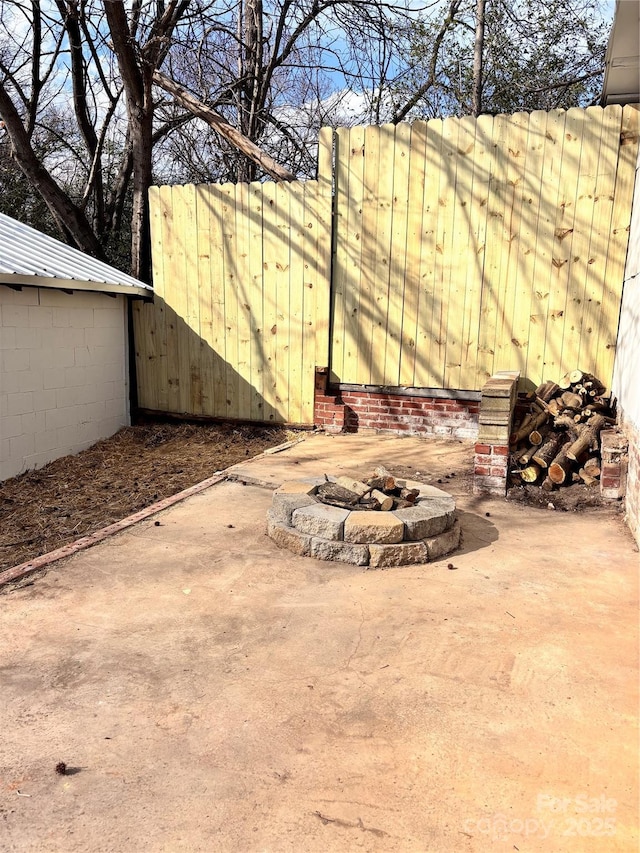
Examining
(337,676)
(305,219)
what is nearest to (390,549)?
(337,676)

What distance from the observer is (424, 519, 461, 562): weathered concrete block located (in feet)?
12.9

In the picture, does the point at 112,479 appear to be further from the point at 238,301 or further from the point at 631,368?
the point at 631,368

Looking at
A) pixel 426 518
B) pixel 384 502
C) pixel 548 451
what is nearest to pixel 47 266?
pixel 384 502

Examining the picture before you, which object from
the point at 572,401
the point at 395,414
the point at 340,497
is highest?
the point at 572,401

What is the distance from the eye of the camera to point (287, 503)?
14.2ft

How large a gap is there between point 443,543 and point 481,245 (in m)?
3.91

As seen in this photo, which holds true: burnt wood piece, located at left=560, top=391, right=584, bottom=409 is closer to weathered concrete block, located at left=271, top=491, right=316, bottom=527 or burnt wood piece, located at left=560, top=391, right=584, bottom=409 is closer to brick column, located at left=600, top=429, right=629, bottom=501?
brick column, located at left=600, top=429, right=629, bottom=501

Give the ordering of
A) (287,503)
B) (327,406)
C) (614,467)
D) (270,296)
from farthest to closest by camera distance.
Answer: (270,296) < (327,406) < (614,467) < (287,503)

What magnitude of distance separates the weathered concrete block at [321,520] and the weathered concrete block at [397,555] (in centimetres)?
26

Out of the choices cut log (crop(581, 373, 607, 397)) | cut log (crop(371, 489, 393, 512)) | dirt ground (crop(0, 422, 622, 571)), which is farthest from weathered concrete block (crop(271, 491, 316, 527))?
cut log (crop(581, 373, 607, 397))

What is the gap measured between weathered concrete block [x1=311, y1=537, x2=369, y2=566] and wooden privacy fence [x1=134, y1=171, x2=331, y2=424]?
3882 mm

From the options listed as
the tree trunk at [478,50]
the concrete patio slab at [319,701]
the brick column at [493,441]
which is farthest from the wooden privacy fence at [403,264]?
the tree trunk at [478,50]

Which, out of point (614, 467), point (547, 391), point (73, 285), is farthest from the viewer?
point (73, 285)

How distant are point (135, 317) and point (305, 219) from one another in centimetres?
286
